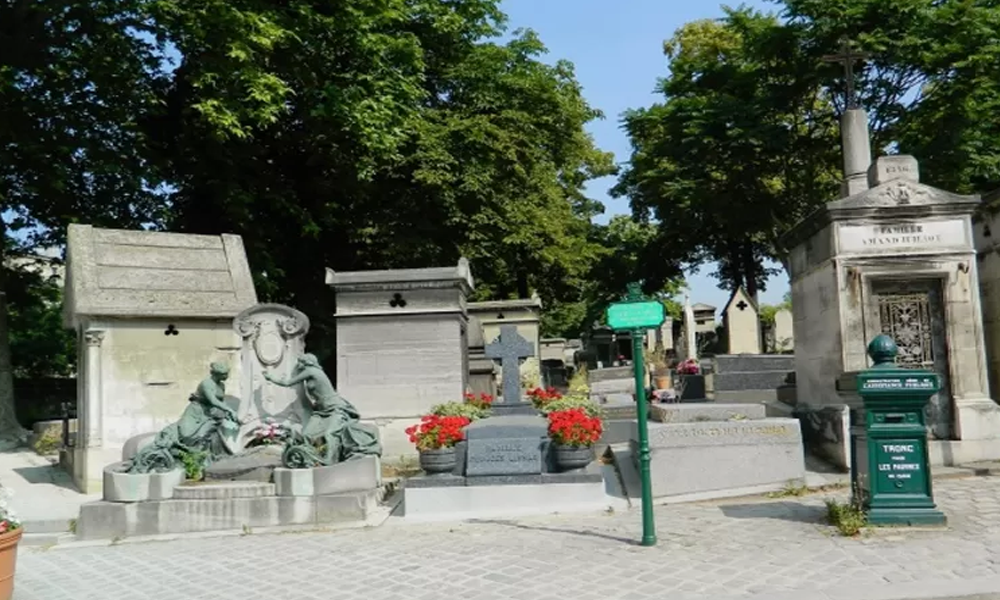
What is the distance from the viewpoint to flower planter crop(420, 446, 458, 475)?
9219 millimetres

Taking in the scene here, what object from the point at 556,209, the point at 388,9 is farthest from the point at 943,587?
the point at 556,209

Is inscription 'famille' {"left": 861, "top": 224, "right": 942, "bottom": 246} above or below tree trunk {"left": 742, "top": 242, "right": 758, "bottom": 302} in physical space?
below

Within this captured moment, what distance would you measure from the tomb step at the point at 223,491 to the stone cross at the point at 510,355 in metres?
4.02

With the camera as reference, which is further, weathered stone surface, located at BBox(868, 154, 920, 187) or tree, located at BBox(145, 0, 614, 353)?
tree, located at BBox(145, 0, 614, 353)

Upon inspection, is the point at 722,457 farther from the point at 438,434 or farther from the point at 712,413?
the point at 438,434

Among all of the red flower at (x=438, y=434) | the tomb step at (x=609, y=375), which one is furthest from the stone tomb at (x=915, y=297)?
the tomb step at (x=609, y=375)

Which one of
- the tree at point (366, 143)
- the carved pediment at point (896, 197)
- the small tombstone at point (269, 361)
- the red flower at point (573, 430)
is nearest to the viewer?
the red flower at point (573, 430)

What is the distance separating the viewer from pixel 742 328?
826 inches

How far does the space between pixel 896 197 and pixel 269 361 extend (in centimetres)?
890

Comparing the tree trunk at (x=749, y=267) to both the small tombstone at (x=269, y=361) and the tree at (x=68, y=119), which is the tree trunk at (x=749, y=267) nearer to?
the tree at (x=68, y=119)

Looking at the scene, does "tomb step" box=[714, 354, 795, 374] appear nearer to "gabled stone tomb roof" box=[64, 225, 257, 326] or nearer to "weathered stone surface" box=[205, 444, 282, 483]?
"gabled stone tomb roof" box=[64, 225, 257, 326]

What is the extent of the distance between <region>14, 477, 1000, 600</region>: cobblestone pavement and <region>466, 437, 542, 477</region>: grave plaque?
78 centimetres

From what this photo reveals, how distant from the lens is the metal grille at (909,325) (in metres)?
10.6

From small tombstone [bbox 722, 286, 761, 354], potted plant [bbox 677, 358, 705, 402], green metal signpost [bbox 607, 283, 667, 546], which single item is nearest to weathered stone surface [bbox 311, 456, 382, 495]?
green metal signpost [bbox 607, 283, 667, 546]
